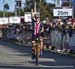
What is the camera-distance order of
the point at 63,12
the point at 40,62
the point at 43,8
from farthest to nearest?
the point at 43,8 → the point at 63,12 → the point at 40,62

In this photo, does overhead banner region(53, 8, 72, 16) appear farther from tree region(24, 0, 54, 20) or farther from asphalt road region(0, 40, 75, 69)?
tree region(24, 0, 54, 20)

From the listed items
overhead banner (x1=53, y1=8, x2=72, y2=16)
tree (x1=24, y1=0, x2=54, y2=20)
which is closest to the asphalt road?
overhead banner (x1=53, y1=8, x2=72, y2=16)

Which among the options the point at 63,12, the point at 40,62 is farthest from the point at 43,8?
the point at 40,62

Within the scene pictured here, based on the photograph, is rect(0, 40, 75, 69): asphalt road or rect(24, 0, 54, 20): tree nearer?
rect(0, 40, 75, 69): asphalt road

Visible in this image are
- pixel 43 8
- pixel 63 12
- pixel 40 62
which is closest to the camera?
pixel 40 62

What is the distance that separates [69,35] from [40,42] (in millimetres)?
7873

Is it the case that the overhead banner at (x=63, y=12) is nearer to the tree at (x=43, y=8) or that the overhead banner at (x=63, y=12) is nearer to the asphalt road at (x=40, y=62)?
the asphalt road at (x=40, y=62)

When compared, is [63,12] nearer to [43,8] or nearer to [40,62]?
[40,62]

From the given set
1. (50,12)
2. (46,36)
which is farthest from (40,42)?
(50,12)

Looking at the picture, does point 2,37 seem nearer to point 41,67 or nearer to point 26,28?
point 26,28

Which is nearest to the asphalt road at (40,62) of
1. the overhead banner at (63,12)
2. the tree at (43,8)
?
the overhead banner at (63,12)

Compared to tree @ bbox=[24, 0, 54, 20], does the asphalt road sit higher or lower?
lower

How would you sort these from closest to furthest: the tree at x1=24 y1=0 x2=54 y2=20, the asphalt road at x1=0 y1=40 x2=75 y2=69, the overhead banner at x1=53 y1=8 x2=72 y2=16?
the asphalt road at x1=0 y1=40 x2=75 y2=69
the overhead banner at x1=53 y1=8 x2=72 y2=16
the tree at x1=24 y1=0 x2=54 y2=20

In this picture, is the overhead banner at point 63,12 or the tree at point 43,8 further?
the tree at point 43,8
